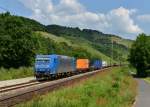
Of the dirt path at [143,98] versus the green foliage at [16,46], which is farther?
the green foliage at [16,46]

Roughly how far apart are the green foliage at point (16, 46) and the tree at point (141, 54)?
163 ft

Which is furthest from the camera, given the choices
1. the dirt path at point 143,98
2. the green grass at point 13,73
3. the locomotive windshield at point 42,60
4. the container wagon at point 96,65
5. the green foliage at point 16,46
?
the container wagon at point 96,65

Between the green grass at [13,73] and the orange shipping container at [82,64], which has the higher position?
the orange shipping container at [82,64]

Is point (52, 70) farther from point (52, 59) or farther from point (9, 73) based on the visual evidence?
point (9, 73)

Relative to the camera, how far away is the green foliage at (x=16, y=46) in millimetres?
74562

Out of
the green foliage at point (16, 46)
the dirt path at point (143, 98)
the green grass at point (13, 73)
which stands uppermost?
the green foliage at point (16, 46)

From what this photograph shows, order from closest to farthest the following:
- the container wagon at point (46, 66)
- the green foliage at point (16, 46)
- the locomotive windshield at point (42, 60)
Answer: the container wagon at point (46, 66) → the locomotive windshield at point (42, 60) → the green foliage at point (16, 46)

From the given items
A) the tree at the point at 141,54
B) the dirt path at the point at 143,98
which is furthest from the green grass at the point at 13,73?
the tree at the point at 141,54

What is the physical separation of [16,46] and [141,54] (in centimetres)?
5736

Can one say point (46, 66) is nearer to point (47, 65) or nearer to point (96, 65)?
point (47, 65)

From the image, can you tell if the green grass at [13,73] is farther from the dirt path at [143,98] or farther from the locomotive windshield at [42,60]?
the dirt path at [143,98]

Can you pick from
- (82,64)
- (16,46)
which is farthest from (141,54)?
(16,46)

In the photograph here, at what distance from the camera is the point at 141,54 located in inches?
4953

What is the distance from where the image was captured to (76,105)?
18.3 meters
